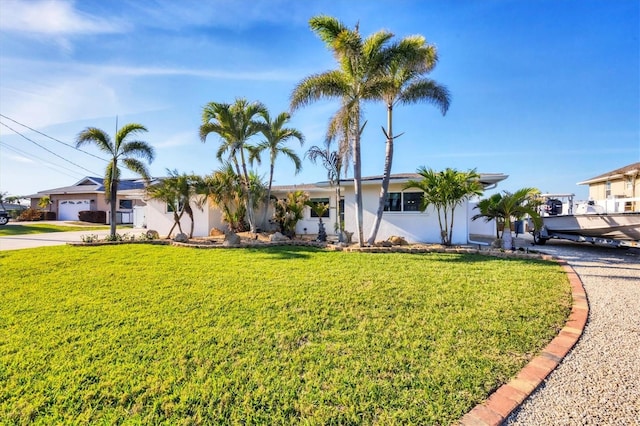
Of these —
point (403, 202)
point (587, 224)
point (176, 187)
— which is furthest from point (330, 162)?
point (587, 224)

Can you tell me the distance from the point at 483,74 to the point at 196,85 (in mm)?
12759

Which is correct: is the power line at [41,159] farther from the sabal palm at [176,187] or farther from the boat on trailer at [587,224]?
the boat on trailer at [587,224]

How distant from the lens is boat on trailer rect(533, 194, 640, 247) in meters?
10.2

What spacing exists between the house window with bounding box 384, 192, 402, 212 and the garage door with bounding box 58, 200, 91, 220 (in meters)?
34.5

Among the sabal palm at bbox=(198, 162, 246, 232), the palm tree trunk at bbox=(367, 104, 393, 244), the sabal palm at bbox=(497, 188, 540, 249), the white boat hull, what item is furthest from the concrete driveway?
the white boat hull

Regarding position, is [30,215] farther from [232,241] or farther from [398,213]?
[398,213]

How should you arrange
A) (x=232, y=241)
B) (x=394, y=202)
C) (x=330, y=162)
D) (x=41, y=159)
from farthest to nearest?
(x=41, y=159)
(x=394, y=202)
(x=330, y=162)
(x=232, y=241)

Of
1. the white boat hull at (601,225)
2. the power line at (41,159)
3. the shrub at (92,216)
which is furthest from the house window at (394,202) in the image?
the shrub at (92,216)

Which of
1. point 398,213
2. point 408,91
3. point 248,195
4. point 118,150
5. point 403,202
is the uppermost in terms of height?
point 408,91

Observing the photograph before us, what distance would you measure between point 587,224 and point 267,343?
13531 mm

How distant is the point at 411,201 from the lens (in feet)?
46.5

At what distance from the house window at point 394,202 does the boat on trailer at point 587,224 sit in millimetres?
5699

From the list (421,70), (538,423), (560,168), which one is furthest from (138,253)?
(560,168)

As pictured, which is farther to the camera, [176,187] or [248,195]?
[248,195]
